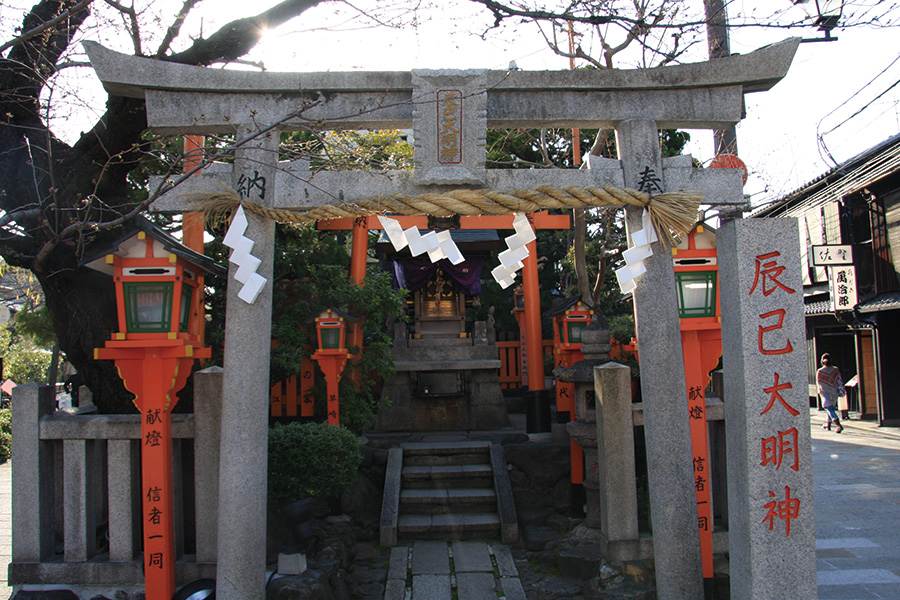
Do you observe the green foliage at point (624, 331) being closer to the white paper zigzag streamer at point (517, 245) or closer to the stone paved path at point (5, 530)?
the white paper zigzag streamer at point (517, 245)

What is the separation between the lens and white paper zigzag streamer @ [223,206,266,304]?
4078mm

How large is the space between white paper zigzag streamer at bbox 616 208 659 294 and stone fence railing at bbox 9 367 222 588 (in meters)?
3.39

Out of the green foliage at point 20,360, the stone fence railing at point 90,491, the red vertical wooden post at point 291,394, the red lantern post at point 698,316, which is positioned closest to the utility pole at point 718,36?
the red lantern post at point 698,316

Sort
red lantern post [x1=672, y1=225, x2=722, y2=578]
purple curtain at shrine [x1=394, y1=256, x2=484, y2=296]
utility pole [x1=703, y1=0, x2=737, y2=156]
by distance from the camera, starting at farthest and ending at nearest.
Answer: purple curtain at shrine [x1=394, y1=256, x2=484, y2=296]
utility pole [x1=703, y1=0, x2=737, y2=156]
red lantern post [x1=672, y1=225, x2=722, y2=578]

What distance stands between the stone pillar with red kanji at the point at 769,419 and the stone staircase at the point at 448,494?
14.2 ft

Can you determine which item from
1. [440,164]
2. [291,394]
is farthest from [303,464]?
[291,394]

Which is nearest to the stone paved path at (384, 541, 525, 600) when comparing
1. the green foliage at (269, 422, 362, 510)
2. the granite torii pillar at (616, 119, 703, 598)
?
the green foliage at (269, 422, 362, 510)

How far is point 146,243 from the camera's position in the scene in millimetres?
4555

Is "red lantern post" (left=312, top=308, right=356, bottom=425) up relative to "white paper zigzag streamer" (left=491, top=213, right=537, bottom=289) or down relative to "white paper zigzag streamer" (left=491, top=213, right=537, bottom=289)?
down

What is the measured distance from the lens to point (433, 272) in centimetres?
1370

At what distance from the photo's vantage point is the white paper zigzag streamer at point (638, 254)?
420 cm

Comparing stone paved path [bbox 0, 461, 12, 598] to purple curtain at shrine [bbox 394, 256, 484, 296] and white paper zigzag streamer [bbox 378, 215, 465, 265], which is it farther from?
purple curtain at shrine [bbox 394, 256, 484, 296]

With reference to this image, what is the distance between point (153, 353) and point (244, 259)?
1.26 metres

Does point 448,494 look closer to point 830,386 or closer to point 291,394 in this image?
point 291,394
